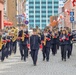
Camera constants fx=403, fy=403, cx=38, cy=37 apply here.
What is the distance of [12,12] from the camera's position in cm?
8462

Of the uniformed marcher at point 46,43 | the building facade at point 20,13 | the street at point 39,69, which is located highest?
the building facade at point 20,13

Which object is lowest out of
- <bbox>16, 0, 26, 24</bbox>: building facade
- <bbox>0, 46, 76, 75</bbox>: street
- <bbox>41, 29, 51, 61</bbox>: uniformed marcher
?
<bbox>0, 46, 76, 75</bbox>: street

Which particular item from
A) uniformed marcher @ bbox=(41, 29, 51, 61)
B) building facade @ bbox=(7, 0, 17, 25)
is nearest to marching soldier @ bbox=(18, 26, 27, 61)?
uniformed marcher @ bbox=(41, 29, 51, 61)

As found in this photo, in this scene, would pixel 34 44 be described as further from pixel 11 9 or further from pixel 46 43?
pixel 11 9

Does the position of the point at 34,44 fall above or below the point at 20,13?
above

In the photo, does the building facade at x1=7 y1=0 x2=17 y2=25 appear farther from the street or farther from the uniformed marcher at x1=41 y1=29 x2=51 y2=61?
the street

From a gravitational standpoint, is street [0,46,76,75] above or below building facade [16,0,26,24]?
below

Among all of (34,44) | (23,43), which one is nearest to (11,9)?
(23,43)

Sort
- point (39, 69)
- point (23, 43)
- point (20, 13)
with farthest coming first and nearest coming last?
point (20, 13), point (23, 43), point (39, 69)

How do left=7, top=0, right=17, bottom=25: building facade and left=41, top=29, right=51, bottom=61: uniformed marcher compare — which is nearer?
left=41, top=29, right=51, bottom=61: uniformed marcher

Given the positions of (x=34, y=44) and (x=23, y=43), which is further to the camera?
(x=23, y=43)

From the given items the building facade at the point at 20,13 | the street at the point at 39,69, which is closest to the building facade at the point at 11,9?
the building facade at the point at 20,13

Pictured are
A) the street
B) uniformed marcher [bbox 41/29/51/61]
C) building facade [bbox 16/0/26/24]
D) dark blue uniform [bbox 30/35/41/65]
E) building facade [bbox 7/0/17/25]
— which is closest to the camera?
the street

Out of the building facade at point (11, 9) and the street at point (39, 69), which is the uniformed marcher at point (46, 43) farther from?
the building facade at point (11, 9)
